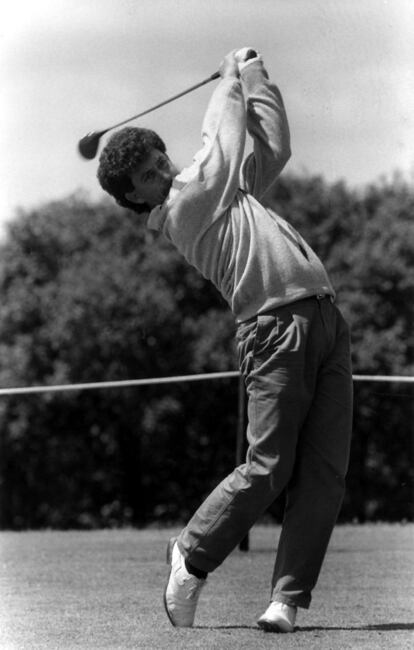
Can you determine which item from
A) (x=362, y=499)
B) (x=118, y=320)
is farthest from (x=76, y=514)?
(x=362, y=499)

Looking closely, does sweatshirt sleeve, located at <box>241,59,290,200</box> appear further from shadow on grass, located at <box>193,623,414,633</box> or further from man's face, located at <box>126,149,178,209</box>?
shadow on grass, located at <box>193,623,414,633</box>

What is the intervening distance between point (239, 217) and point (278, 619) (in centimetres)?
118

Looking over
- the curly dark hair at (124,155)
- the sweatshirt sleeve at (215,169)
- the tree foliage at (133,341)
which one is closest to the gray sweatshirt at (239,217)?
the sweatshirt sleeve at (215,169)

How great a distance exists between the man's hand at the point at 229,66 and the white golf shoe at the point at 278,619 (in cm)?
161

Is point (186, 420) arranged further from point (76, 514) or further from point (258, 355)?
point (258, 355)

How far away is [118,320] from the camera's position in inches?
854

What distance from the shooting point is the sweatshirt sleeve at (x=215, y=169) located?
12.8 feet

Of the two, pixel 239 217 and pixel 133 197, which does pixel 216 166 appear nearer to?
pixel 239 217

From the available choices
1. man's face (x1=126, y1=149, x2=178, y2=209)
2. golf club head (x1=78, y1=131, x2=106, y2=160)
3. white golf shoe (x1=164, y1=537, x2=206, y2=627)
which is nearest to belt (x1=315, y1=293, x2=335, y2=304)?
man's face (x1=126, y1=149, x2=178, y2=209)

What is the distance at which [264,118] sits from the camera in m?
4.04

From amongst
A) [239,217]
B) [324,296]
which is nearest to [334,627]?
[324,296]

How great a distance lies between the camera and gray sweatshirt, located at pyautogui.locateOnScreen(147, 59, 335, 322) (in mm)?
3824

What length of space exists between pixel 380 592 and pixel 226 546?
1.18 metres

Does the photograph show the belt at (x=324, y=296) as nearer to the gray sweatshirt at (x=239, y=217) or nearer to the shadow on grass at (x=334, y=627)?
the gray sweatshirt at (x=239, y=217)
